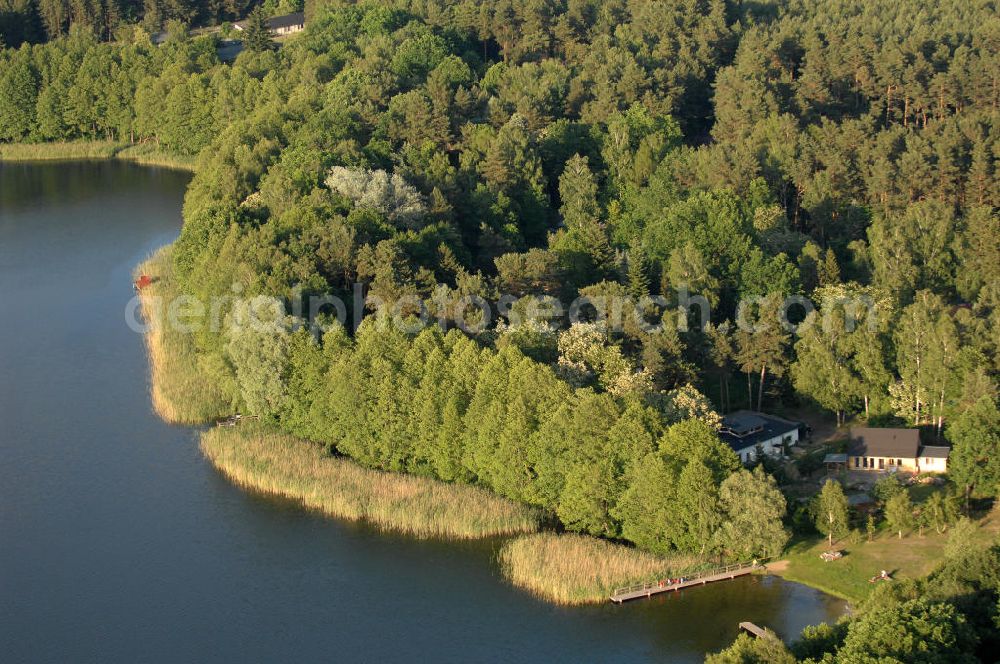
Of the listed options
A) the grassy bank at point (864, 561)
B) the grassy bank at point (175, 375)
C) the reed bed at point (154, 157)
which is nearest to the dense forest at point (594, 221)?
the reed bed at point (154, 157)

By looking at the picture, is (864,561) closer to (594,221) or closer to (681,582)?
(681,582)

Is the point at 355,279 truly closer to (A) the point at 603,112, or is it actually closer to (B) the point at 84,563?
(B) the point at 84,563

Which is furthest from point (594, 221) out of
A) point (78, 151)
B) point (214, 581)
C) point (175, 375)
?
point (78, 151)

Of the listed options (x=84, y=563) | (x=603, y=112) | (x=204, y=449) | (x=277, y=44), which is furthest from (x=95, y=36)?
(x=84, y=563)

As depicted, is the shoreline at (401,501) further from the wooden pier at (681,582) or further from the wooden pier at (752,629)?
the wooden pier at (752,629)

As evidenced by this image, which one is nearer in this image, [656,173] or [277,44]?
[656,173]
